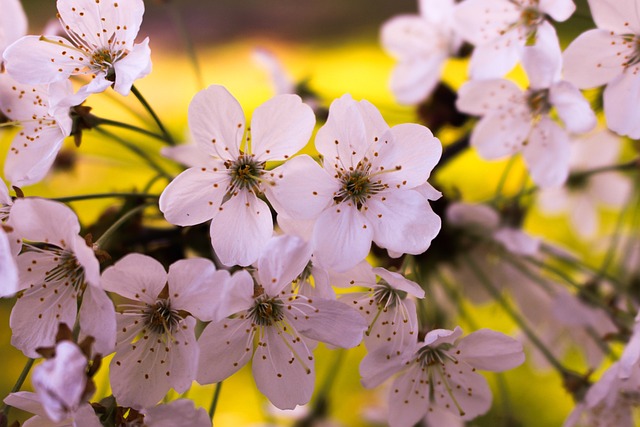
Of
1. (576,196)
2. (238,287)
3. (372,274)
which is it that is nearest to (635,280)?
(576,196)

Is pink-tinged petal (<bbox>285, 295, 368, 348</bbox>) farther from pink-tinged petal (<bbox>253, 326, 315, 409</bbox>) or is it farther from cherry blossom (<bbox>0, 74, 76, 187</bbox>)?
cherry blossom (<bbox>0, 74, 76, 187</bbox>)

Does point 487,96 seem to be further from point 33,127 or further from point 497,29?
point 33,127

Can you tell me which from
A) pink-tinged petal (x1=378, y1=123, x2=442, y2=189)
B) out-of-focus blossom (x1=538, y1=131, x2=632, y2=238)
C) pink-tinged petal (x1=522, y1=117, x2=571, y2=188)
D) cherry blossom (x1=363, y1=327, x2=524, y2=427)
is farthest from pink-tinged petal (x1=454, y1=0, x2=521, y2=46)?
out-of-focus blossom (x1=538, y1=131, x2=632, y2=238)

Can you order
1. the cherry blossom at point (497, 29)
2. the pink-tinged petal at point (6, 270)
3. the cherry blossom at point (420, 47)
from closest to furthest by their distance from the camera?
the pink-tinged petal at point (6, 270) < the cherry blossom at point (497, 29) < the cherry blossom at point (420, 47)

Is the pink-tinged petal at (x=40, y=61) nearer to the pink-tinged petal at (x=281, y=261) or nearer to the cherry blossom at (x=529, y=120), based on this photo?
the pink-tinged petal at (x=281, y=261)

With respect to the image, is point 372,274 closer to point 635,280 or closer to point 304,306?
point 304,306

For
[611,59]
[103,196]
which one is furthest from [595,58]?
[103,196]

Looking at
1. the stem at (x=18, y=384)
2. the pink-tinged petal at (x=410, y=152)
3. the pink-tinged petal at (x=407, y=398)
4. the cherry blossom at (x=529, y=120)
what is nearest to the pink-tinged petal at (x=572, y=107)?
the cherry blossom at (x=529, y=120)
